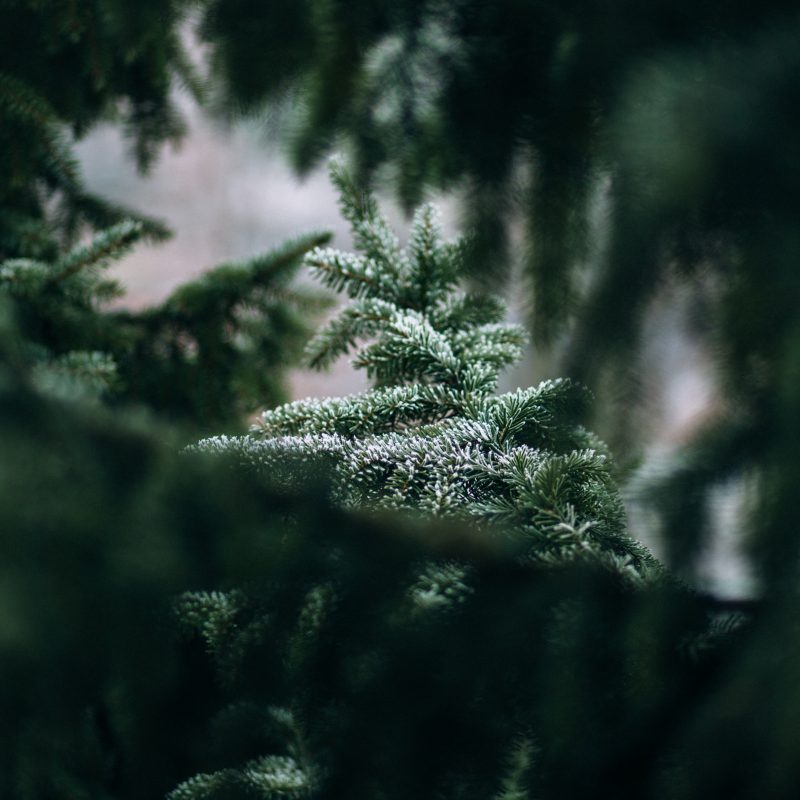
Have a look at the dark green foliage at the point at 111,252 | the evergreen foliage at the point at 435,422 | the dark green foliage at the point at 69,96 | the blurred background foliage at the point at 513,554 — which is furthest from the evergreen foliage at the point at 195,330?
the blurred background foliage at the point at 513,554

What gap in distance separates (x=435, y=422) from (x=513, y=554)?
0.20 meters

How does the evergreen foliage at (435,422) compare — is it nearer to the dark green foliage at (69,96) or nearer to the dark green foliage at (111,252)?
the dark green foliage at (111,252)

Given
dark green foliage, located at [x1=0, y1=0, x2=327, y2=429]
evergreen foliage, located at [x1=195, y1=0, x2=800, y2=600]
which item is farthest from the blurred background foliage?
dark green foliage, located at [x1=0, y1=0, x2=327, y2=429]

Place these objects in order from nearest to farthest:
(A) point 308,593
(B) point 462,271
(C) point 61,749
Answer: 1. (A) point 308,593
2. (C) point 61,749
3. (B) point 462,271

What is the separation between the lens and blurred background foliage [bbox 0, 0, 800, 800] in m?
0.35

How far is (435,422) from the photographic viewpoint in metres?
0.58

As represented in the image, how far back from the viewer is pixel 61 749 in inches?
19.2

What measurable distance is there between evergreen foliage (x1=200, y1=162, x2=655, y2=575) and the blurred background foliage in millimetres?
39

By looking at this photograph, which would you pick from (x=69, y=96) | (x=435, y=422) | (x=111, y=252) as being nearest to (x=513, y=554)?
(x=435, y=422)

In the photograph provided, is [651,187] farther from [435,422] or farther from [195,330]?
[195,330]

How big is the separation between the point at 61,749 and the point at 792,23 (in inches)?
24.5

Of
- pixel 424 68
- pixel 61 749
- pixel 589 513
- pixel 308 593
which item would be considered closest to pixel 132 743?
pixel 61 749

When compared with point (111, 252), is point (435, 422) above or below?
below

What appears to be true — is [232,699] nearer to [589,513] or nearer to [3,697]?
[3,697]
